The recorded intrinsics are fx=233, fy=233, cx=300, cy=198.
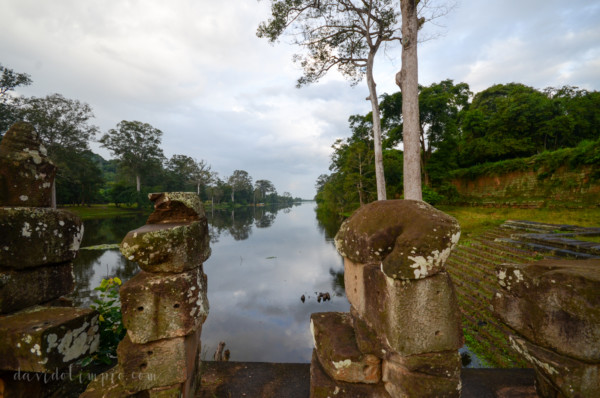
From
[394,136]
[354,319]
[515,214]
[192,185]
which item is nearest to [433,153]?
[394,136]

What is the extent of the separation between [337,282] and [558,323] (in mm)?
10769

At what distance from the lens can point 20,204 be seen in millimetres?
1854

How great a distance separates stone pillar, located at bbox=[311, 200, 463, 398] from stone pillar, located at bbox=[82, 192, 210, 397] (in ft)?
3.24

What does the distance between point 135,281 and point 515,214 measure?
20.0 meters

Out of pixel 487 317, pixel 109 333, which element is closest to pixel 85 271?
pixel 109 333

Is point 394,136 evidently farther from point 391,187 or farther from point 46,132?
point 46,132

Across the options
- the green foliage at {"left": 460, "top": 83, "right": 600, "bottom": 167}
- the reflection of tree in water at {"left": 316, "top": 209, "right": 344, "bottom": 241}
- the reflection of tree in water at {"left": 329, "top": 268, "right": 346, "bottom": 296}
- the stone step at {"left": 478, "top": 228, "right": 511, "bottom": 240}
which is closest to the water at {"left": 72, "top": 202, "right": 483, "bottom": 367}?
the reflection of tree in water at {"left": 329, "top": 268, "right": 346, "bottom": 296}

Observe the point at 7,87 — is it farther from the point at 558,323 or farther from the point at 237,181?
the point at 237,181

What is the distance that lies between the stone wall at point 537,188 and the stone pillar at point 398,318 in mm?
17609

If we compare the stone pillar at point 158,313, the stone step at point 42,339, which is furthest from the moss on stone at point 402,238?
the stone step at point 42,339

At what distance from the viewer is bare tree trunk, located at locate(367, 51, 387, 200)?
30.6ft

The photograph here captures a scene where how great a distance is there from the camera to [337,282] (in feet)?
37.9

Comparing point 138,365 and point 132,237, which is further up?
point 132,237

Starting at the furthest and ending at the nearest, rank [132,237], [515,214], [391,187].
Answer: [391,187] → [515,214] → [132,237]
